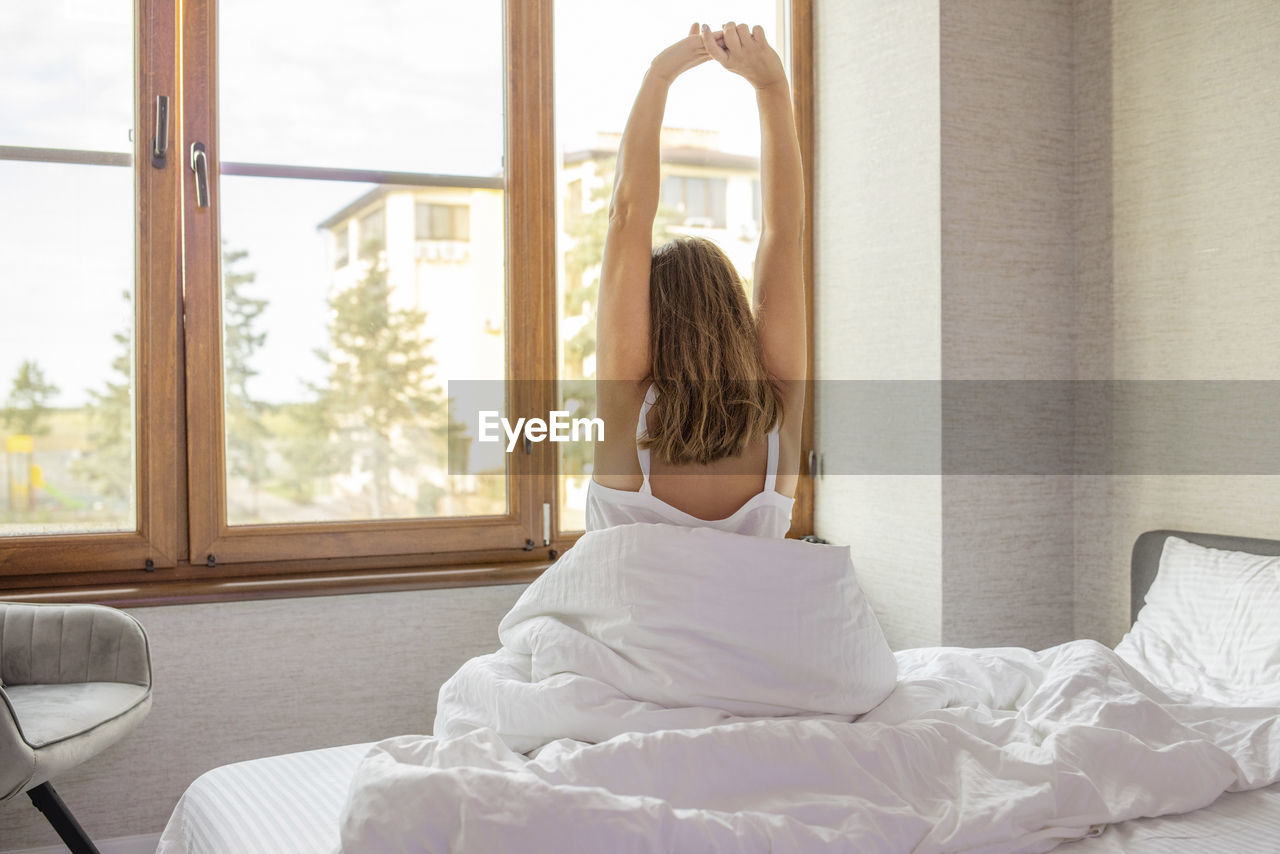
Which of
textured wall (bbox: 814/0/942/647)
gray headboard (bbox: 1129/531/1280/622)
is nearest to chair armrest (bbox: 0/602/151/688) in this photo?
textured wall (bbox: 814/0/942/647)

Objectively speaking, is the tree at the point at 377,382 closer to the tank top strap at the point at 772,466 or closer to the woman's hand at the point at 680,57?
the woman's hand at the point at 680,57

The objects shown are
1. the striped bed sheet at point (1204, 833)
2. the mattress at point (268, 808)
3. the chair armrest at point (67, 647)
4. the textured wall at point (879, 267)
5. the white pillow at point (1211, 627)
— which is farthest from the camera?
the textured wall at point (879, 267)

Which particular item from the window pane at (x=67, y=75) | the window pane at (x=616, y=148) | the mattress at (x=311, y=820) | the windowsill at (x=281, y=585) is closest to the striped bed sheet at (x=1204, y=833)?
the mattress at (x=311, y=820)

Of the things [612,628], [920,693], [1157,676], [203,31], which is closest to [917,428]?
[1157,676]

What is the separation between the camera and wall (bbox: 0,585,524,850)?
2340 millimetres

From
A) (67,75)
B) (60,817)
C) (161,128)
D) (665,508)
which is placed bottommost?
(60,817)

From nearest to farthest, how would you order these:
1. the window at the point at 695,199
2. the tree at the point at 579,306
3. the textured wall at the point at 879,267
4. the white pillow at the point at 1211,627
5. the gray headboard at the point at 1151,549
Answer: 1. the white pillow at the point at 1211,627
2. the gray headboard at the point at 1151,549
3. the textured wall at the point at 879,267
4. the tree at the point at 579,306
5. the window at the point at 695,199

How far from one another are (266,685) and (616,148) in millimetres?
1729

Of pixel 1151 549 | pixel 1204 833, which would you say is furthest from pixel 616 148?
pixel 1204 833

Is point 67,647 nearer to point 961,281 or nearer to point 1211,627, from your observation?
point 961,281

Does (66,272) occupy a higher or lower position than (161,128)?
lower

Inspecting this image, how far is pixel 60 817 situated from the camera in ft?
6.44

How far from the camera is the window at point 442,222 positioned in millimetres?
2707

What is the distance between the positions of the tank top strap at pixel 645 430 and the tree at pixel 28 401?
5.53ft
